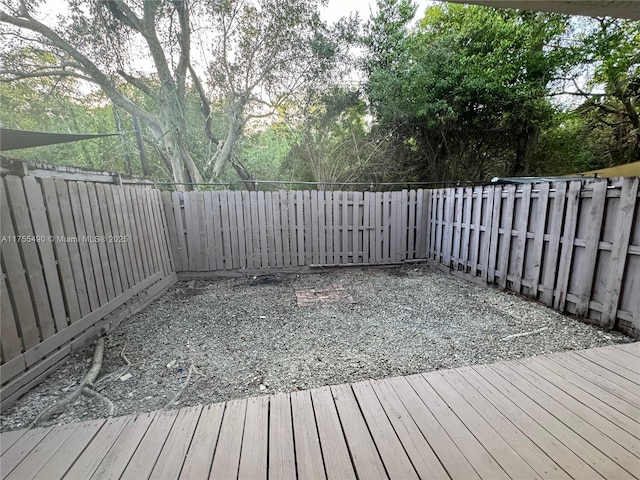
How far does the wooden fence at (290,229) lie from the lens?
4.21m

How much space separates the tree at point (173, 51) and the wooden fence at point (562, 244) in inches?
216

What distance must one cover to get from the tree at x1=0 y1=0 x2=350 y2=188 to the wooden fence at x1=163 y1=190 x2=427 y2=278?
136 inches

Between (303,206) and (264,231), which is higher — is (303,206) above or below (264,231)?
above

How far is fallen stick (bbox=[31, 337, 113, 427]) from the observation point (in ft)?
4.84

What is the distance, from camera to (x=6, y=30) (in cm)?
419

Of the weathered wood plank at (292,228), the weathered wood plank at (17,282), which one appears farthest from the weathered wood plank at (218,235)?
the weathered wood plank at (17,282)

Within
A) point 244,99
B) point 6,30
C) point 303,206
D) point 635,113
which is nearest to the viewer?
point 6,30

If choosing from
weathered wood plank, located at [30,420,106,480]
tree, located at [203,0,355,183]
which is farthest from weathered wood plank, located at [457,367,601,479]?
tree, located at [203,0,355,183]

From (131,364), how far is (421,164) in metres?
8.01

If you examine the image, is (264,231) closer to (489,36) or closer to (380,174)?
(380,174)

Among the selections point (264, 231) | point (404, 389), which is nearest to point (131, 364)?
point (404, 389)

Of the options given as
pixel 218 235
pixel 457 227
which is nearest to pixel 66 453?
pixel 218 235

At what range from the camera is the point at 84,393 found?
66.7 inches

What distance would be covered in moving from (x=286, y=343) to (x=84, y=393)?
1.45 m
